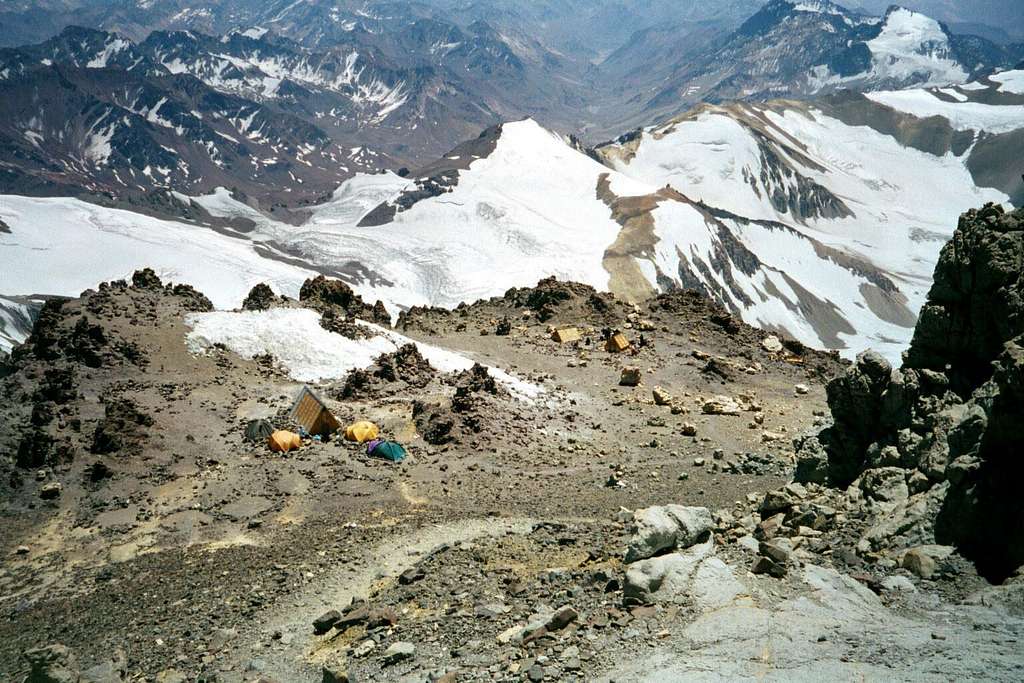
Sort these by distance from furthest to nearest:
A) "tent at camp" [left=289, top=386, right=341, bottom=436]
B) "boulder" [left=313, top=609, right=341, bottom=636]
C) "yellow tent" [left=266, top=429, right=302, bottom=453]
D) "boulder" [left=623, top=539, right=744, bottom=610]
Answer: "tent at camp" [left=289, top=386, right=341, bottom=436] < "yellow tent" [left=266, top=429, right=302, bottom=453] < "boulder" [left=313, top=609, right=341, bottom=636] < "boulder" [left=623, top=539, right=744, bottom=610]

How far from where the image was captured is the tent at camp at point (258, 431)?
798 inches

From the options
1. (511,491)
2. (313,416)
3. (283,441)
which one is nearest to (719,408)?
(511,491)

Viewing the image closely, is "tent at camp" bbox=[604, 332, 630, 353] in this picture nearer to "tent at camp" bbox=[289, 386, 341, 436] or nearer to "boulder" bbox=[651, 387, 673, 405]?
"boulder" bbox=[651, 387, 673, 405]

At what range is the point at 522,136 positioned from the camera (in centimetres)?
14075

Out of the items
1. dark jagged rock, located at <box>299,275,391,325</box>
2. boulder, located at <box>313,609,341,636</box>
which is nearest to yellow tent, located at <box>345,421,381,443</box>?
boulder, located at <box>313,609,341,636</box>

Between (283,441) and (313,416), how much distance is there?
4.48 ft

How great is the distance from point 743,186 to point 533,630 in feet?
607

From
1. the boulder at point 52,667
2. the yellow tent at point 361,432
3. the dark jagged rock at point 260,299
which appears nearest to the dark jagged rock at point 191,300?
the dark jagged rock at point 260,299

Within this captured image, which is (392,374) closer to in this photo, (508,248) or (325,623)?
(325,623)

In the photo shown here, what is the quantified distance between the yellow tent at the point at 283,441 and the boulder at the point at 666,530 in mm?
11099

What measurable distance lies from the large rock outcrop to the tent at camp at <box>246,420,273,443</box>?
1379 centimetres

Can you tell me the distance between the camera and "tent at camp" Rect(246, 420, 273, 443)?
2027cm

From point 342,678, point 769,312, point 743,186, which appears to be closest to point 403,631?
point 342,678

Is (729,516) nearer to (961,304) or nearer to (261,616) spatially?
(961,304)
